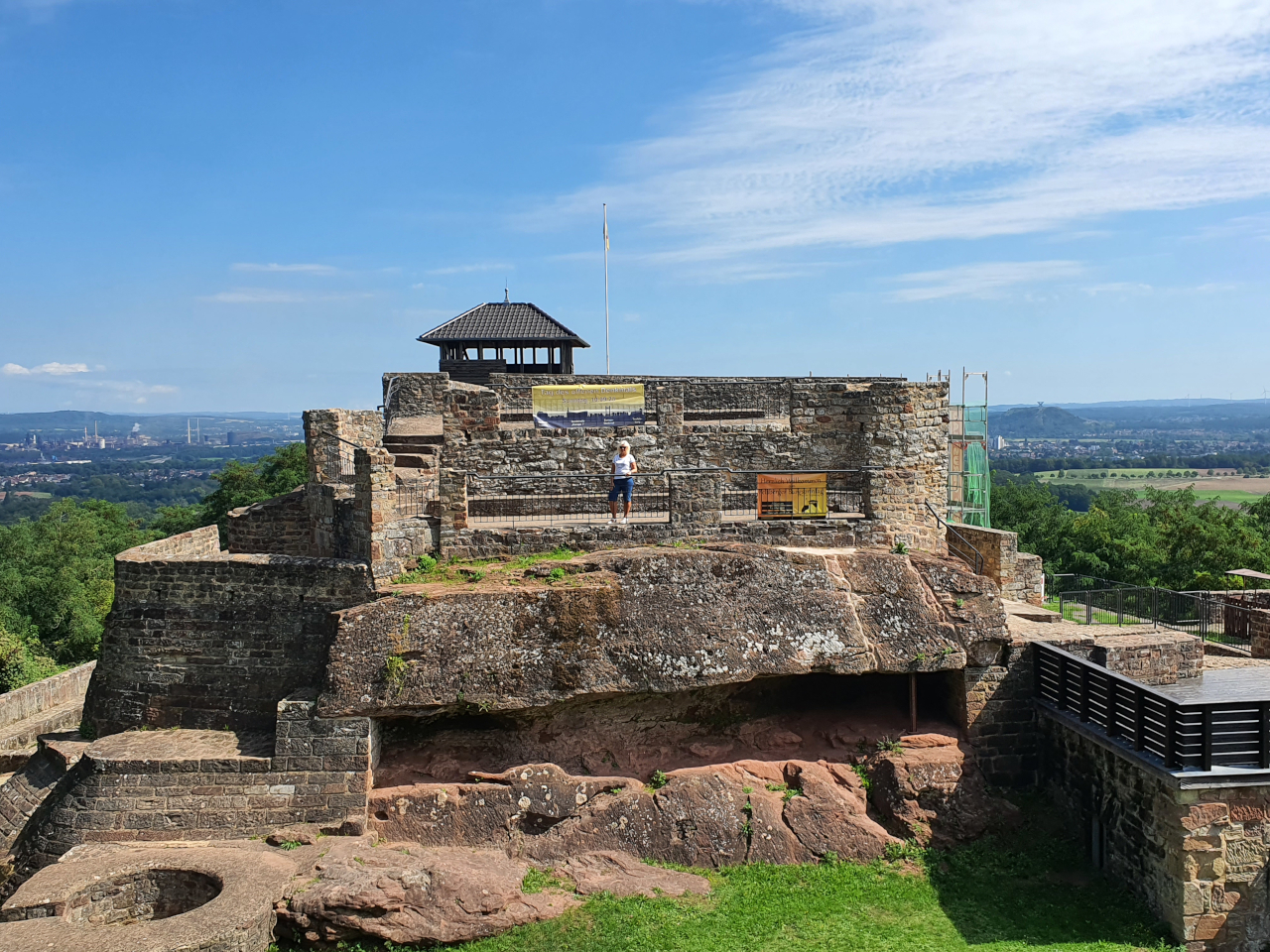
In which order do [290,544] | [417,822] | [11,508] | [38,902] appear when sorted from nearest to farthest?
[38,902] → [417,822] → [290,544] → [11,508]

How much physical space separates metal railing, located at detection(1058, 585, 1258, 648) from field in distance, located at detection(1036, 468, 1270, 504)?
101446 millimetres

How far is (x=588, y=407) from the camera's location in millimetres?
18219

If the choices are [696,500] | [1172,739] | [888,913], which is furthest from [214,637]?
[1172,739]

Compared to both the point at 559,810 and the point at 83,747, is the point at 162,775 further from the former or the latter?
the point at 559,810

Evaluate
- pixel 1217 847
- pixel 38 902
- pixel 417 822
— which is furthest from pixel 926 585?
pixel 38 902

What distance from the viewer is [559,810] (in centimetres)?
1148

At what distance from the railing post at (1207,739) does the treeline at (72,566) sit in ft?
85.7

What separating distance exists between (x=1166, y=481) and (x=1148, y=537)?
382ft

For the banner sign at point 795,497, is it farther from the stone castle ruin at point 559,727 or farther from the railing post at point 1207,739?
the railing post at point 1207,739

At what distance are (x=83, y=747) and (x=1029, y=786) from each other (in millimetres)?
13427

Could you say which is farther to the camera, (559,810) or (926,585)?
(926,585)

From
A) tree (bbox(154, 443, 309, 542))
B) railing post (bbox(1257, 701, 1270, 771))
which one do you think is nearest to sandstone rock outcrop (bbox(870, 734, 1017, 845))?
railing post (bbox(1257, 701, 1270, 771))

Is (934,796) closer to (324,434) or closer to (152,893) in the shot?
(152,893)

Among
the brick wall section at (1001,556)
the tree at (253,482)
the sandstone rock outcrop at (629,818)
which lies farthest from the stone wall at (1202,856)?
the tree at (253,482)
